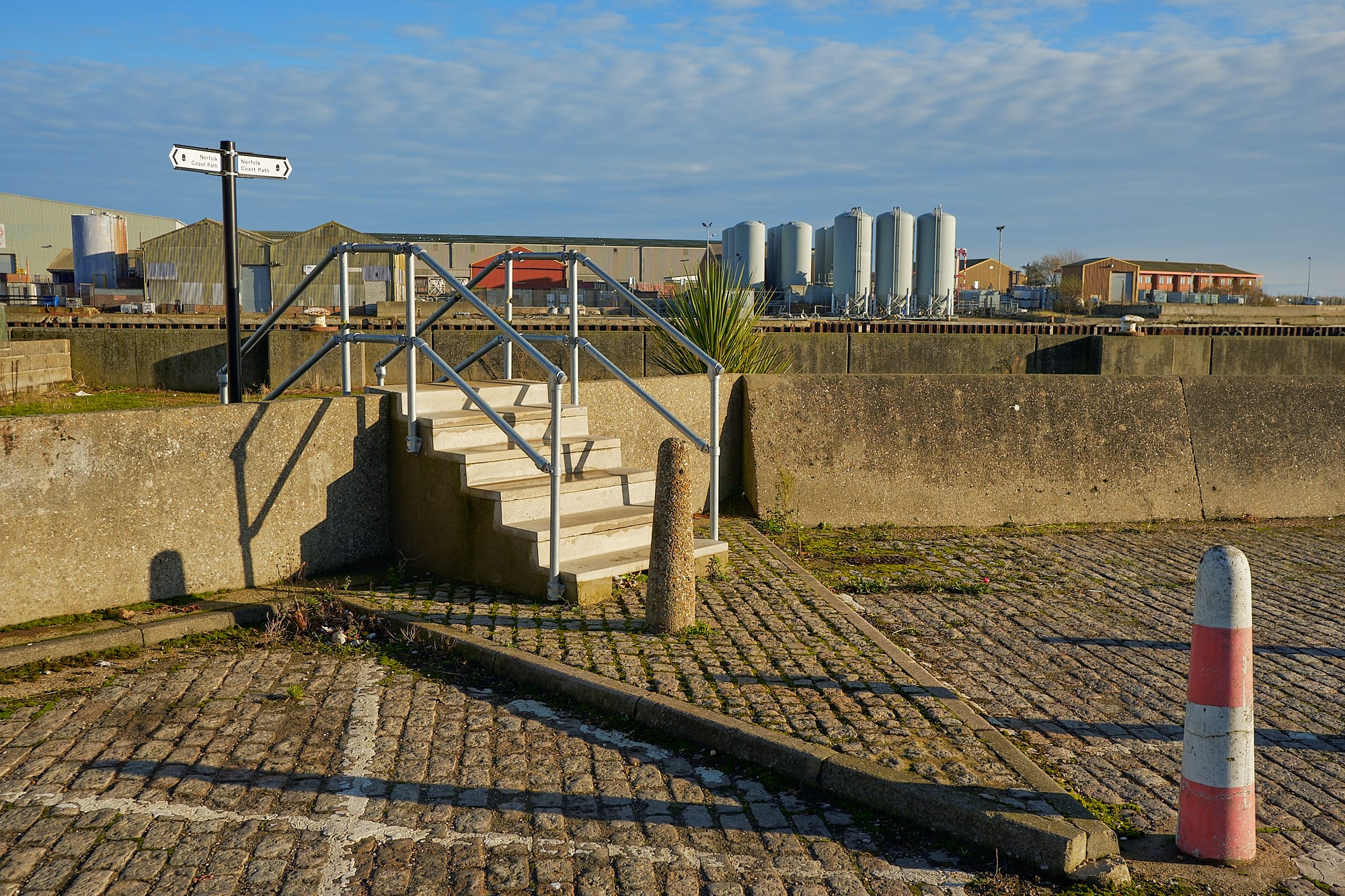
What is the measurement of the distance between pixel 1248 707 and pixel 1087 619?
3.01 m

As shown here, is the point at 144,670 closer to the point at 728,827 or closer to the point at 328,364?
the point at 728,827

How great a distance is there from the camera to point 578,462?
24.1 feet

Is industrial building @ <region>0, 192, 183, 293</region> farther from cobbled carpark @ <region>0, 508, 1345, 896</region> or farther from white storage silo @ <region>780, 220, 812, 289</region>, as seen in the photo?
cobbled carpark @ <region>0, 508, 1345, 896</region>

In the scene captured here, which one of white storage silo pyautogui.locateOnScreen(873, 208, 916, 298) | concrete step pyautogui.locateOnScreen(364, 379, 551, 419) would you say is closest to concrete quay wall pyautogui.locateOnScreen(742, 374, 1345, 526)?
concrete step pyautogui.locateOnScreen(364, 379, 551, 419)

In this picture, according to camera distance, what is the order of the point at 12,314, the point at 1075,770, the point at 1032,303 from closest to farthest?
the point at 1075,770, the point at 12,314, the point at 1032,303

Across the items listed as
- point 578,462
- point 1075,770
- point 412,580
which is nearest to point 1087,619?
point 1075,770

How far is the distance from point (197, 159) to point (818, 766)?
5.83 metres

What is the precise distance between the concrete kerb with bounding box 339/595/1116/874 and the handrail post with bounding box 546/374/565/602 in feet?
2.47

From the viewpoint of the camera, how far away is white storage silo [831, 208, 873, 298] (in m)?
34.4

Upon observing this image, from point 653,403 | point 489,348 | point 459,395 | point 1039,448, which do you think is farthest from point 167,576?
point 1039,448

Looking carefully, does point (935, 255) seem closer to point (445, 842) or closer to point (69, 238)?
point (445, 842)

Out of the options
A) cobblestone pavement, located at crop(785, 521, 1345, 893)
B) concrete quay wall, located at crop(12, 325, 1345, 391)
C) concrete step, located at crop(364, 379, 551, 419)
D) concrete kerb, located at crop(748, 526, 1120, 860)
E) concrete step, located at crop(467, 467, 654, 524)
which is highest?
concrete quay wall, located at crop(12, 325, 1345, 391)

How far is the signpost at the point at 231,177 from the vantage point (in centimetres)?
704

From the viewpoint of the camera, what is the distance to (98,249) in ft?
159
